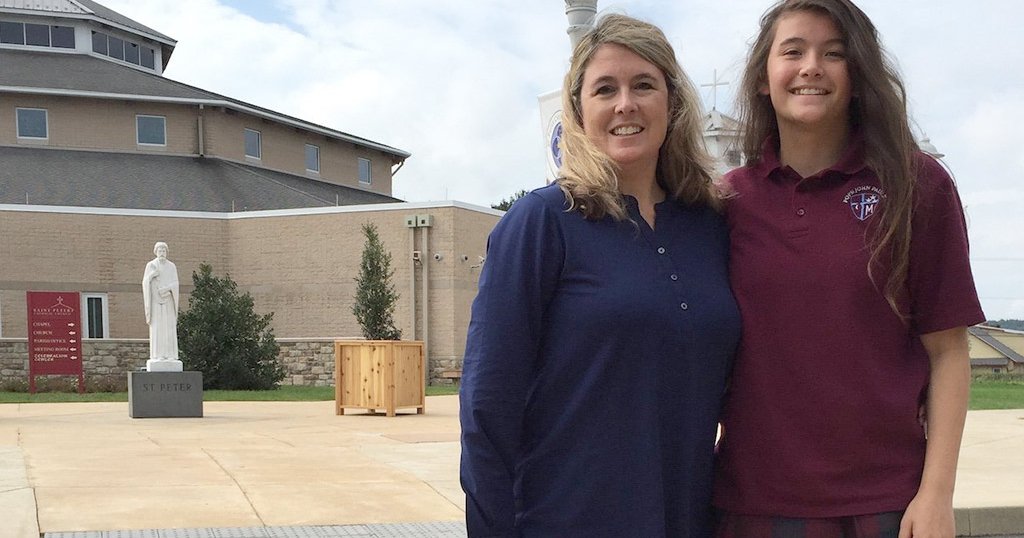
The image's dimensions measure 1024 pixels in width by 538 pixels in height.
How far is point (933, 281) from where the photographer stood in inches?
92.0

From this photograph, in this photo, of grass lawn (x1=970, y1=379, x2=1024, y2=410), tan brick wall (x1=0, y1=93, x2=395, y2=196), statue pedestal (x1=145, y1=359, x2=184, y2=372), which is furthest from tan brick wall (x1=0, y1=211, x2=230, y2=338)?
grass lawn (x1=970, y1=379, x2=1024, y2=410)

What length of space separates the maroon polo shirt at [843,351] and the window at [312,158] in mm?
38155

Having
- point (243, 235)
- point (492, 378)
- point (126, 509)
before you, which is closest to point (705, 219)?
point (492, 378)

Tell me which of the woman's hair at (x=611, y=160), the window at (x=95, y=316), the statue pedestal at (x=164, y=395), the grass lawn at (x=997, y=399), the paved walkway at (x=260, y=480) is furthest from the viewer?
the window at (x=95, y=316)

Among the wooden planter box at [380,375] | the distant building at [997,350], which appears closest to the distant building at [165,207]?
the wooden planter box at [380,375]

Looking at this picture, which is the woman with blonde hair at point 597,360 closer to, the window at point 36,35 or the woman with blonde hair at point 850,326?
the woman with blonde hair at point 850,326

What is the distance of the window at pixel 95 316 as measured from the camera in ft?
101

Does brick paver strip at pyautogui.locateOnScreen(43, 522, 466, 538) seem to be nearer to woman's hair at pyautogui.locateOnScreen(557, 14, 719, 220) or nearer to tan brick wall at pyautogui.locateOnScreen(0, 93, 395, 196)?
woman's hair at pyautogui.locateOnScreen(557, 14, 719, 220)

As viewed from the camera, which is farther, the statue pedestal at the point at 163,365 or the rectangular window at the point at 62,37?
the rectangular window at the point at 62,37

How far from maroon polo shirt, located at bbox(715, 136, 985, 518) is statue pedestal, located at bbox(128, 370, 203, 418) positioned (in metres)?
14.5

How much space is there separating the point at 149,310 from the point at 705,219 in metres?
15.2

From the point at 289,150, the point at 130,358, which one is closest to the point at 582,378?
the point at 130,358

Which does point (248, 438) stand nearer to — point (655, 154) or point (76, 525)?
point (76, 525)

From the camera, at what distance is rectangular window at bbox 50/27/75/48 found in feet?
126
